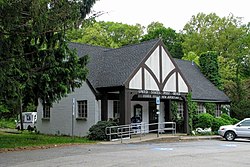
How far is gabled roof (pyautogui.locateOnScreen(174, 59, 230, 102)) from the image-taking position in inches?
1298

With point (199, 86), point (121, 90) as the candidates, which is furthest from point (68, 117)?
point (199, 86)

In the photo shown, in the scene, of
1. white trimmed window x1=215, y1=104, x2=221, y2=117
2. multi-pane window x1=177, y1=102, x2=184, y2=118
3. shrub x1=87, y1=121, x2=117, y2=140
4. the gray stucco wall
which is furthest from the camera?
white trimmed window x1=215, y1=104, x2=221, y2=117

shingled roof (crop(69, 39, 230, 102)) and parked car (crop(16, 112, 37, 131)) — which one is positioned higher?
shingled roof (crop(69, 39, 230, 102))

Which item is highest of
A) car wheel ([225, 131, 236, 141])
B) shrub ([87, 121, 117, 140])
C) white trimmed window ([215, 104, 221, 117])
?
white trimmed window ([215, 104, 221, 117])

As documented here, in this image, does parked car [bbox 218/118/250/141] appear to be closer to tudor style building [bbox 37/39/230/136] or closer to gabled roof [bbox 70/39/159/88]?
tudor style building [bbox 37/39/230/136]

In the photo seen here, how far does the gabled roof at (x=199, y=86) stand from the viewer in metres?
33.0

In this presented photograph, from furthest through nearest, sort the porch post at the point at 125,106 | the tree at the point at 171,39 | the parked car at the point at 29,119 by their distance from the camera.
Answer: the tree at the point at 171,39
the parked car at the point at 29,119
the porch post at the point at 125,106

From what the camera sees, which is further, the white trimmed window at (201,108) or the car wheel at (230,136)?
the white trimmed window at (201,108)

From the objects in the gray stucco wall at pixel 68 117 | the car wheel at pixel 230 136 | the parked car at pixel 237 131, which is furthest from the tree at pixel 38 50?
the car wheel at pixel 230 136

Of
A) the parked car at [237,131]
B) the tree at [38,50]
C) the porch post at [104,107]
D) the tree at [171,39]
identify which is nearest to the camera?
the tree at [38,50]

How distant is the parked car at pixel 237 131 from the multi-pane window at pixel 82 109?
964 cm

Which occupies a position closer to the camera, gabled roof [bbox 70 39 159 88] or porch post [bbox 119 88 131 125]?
porch post [bbox 119 88 131 125]

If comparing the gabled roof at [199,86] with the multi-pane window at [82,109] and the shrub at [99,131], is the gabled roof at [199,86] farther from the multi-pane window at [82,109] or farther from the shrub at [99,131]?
the shrub at [99,131]

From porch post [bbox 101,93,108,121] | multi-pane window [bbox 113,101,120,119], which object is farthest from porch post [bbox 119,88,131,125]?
multi-pane window [bbox 113,101,120,119]
